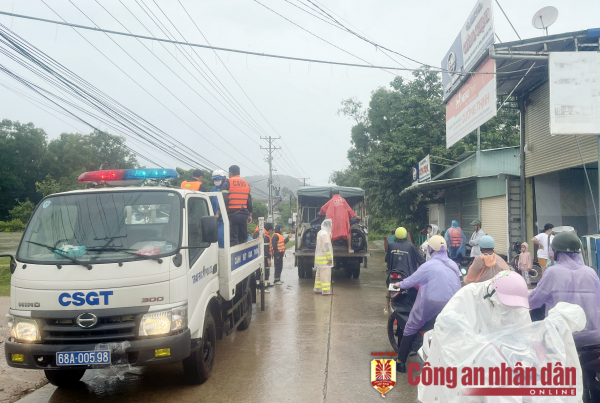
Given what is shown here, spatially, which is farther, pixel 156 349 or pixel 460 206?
pixel 460 206

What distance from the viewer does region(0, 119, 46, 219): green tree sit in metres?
43.1

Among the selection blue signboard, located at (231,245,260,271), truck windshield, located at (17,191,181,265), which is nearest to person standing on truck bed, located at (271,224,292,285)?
blue signboard, located at (231,245,260,271)

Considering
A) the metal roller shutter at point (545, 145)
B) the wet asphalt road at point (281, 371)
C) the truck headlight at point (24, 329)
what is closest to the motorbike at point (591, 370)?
the wet asphalt road at point (281, 371)

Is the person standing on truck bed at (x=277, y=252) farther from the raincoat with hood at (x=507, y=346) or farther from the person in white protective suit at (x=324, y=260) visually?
the raincoat with hood at (x=507, y=346)

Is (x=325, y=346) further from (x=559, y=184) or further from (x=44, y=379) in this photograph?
(x=559, y=184)

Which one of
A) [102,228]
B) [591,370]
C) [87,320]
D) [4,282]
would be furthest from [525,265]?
[4,282]

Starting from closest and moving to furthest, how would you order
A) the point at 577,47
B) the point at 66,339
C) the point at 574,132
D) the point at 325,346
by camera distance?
1. the point at 66,339
2. the point at 325,346
3. the point at 574,132
4. the point at 577,47

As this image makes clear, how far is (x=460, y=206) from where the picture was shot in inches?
723

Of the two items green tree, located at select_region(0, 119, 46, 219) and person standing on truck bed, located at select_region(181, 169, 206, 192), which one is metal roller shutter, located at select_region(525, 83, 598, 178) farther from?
green tree, located at select_region(0, 119, 46, 219)

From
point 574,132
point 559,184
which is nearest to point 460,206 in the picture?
point 559,184

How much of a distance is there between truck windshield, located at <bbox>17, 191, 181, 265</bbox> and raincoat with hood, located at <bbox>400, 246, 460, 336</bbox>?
2.50 metres

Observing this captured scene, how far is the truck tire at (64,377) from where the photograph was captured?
15.4 ft

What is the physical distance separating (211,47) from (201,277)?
4974 mm

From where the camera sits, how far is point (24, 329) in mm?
4027
